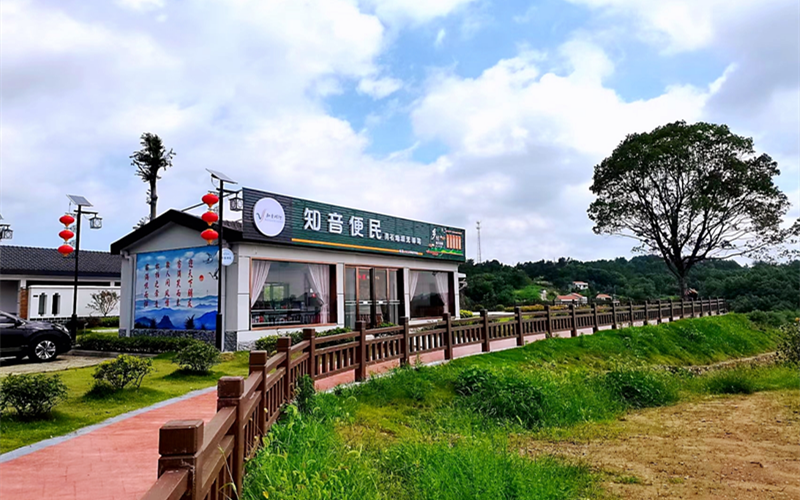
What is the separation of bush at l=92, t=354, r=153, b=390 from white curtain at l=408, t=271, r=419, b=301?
9.71m

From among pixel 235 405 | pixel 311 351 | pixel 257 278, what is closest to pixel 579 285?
pixel 257 278

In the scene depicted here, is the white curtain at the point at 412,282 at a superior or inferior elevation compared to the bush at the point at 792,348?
superior

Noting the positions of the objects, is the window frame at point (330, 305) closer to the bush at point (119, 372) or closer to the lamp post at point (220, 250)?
the lamp post at point (220, 250)

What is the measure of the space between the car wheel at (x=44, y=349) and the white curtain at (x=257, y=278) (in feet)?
12.9

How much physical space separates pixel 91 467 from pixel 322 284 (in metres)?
9.36

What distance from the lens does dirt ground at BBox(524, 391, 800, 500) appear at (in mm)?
3996

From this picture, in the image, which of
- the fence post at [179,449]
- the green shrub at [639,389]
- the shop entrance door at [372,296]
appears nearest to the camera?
the fence post at [179,449]

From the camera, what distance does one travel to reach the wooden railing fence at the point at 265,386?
70.7 inches

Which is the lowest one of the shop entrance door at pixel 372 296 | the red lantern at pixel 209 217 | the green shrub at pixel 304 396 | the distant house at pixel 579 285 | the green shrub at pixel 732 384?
the green shrub at pixel 732 384

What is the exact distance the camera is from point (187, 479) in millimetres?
1795

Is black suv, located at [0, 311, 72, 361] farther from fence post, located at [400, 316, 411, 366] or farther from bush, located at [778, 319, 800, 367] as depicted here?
bush, located at [778, 319, 800, 367]

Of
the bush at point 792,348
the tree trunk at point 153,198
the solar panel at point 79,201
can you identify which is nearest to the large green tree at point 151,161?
the tree trunk at point 153,198

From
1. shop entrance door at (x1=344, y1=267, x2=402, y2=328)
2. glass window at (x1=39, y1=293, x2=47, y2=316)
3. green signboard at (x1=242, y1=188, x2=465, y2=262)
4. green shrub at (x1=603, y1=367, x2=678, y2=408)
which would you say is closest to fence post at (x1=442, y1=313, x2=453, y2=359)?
green shrub at (x1=603, y1=367, x2=678, y2=408)

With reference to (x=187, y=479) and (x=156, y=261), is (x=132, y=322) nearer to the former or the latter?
(x=156, y=261)
